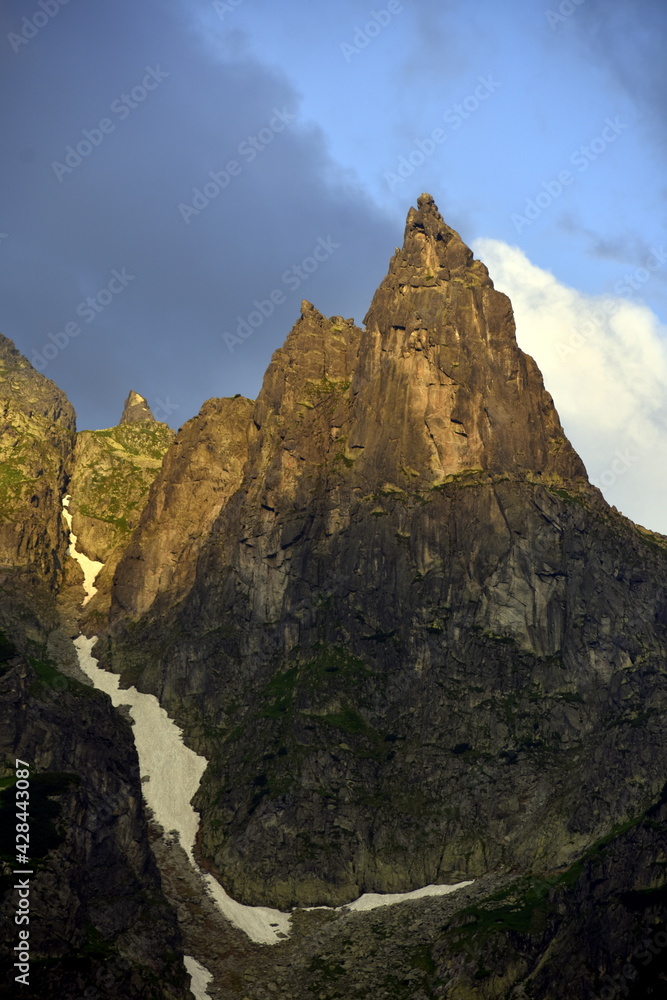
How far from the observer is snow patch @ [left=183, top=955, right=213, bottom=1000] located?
152500 millimetres

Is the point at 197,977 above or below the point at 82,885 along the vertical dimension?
below

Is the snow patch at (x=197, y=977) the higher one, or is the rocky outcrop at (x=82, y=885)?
the rocky outcrop at (x=82, y=885)

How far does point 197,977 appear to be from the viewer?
157 meters

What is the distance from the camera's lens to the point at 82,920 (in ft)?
480

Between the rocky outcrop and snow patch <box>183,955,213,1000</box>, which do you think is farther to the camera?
snow patch <box>183,955,213,1000</box>

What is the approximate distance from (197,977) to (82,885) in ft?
75.1

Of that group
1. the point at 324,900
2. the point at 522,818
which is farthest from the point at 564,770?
the point at 324,900

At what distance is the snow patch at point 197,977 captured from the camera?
15250 cm

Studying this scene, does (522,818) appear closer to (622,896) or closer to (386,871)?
(386,871)

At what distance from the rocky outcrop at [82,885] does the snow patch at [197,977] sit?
193 cm

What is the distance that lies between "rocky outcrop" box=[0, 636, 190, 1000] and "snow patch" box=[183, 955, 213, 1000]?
193 centimetres

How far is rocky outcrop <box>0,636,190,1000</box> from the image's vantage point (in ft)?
427

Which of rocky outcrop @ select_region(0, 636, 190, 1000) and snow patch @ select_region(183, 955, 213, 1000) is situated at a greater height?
rocky outcrop @ select_region(0, 636, 190, 1000)

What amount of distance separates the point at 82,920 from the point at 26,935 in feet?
65.8
